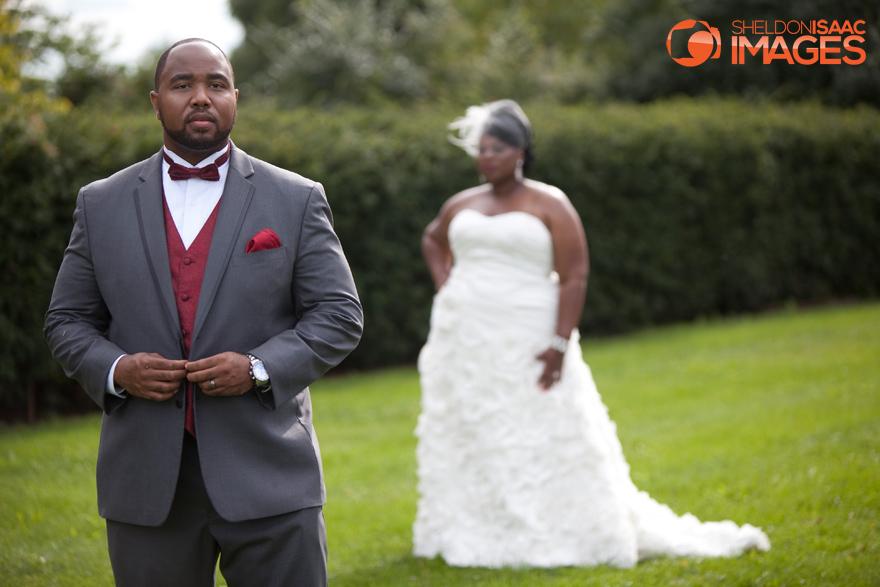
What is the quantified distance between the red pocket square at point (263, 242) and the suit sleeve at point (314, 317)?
4.2 inches

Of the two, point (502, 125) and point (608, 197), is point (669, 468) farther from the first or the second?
point (608, 197)

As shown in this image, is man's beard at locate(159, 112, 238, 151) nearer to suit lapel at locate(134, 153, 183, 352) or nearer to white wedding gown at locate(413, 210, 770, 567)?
suit lapel at locate(134, 153, 183, 352)

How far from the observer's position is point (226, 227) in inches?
102

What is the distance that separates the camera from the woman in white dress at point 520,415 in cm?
490

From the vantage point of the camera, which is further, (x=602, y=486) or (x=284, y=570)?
(x=602, y=486)

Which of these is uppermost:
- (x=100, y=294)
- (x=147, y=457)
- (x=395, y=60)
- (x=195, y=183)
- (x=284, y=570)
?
(x=395, y=60)

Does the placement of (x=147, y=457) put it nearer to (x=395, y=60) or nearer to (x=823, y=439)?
(x=823, y=439)

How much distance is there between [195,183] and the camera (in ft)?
8.95

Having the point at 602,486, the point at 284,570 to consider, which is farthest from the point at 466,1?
the point at 284,570

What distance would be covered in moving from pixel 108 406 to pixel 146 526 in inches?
15.8

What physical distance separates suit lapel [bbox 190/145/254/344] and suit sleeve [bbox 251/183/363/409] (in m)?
0.20

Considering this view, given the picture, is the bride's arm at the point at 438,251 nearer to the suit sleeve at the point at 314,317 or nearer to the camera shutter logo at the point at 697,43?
the camera shutter logo at the point at 697,43

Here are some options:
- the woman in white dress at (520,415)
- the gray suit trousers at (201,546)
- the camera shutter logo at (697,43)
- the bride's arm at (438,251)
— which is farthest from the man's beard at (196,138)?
the camera shutter logo at (697,43)

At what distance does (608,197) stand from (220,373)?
1090cm
